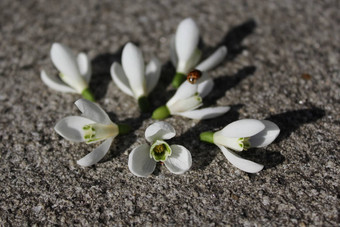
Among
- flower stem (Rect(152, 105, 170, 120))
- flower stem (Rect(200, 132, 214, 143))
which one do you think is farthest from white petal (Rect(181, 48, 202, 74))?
flower stem (Rect(200, 132, 214, 143))

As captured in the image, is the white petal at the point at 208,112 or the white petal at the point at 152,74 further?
the white petal at the point at 152,74

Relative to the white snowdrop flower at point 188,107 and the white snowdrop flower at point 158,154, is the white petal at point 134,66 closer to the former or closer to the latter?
the white snowdrop flower at point 188,107

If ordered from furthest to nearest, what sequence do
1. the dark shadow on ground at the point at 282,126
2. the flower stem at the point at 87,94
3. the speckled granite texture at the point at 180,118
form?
the flower stem at the point at 87,94, the dark shadow on ground at the point at 282,126, the speckled granite texture at the point at 180,118

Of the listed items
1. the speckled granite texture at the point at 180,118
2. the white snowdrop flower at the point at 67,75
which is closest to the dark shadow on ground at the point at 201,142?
the speckled granite texture at the point at 180,118

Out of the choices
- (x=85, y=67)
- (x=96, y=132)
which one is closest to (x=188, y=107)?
(x=96, y=132)

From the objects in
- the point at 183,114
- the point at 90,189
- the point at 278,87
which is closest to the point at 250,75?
the point at 278,87

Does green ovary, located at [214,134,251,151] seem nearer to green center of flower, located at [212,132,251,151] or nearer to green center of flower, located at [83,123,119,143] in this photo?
green center of flower, located at [212,132,251,151]

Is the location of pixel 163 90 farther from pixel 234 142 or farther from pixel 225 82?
pixel 234 142
